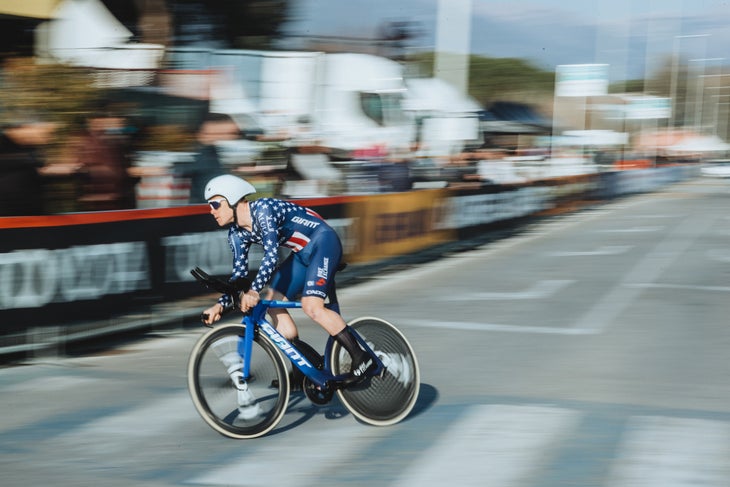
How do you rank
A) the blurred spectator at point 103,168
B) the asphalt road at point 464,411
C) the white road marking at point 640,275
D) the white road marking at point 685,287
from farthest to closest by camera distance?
1. the white road marking at point 685,287
2. the white road marking at point 640,275
3. the blurred spectator at point 103,168
4. the asphalt road at point 464,411

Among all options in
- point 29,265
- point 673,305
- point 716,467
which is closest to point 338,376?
point 716,467

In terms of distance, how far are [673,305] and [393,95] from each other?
12763mm

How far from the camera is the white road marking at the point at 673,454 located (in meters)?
5.84

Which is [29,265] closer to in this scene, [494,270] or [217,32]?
[494,270]

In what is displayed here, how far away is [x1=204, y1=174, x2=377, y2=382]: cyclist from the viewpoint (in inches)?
260

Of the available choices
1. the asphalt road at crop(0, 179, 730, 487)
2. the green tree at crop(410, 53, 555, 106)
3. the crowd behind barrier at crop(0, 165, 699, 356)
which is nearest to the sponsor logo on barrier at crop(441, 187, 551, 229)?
the crowd behind barrier at crop(0, 165, 699, 356)

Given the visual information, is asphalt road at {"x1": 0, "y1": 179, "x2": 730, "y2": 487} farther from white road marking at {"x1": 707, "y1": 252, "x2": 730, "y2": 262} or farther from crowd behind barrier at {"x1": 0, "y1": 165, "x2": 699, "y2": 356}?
white road marking at {"x1": 707, "y1": 252, "x2": 730, "y2": 262}

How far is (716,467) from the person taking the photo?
6.07 metres

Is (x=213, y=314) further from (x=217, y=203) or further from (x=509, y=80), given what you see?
(x=509, y=80)

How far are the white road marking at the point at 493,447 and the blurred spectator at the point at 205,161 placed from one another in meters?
6.39

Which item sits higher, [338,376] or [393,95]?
[393,95]

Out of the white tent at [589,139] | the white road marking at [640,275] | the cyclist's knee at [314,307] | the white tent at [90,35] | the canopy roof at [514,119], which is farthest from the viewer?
the white tent at [589,139]

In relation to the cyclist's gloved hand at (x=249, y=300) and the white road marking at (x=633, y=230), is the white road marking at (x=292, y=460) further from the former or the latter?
the white road marking at (x=633, y=230)

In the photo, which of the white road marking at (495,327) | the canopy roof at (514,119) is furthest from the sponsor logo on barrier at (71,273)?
the canopy roof at (514,119)
